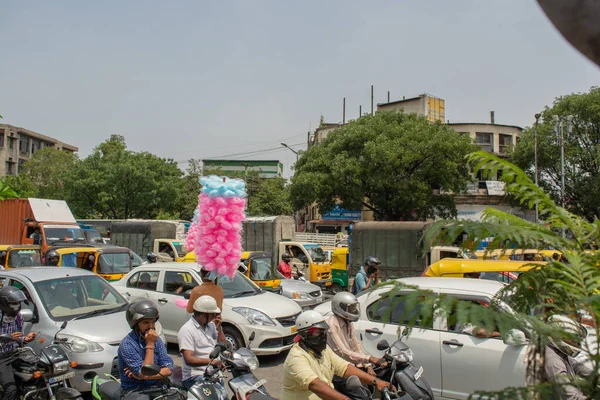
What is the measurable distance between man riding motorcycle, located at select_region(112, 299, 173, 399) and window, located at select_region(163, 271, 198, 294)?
4618mm

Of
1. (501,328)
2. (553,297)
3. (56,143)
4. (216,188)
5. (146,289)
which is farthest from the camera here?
(56,143)

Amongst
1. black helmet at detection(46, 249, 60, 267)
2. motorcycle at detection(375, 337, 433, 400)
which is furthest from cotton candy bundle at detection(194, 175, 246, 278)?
black helmet at detection(46, 249, 60, 267)

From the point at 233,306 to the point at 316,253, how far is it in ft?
36.8

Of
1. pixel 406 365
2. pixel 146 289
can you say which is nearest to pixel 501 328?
pixel 406 365

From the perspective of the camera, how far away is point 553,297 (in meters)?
1.92

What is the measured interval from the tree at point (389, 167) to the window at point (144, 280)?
65.6 ft

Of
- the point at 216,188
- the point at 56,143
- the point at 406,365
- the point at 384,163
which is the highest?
the point at 56,143

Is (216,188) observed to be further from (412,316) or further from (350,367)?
(412,316)

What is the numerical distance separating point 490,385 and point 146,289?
648 centimetres

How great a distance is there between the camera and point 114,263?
556 inches

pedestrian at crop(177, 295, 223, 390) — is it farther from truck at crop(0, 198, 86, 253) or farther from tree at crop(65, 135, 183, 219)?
tree at crop(65, 135, 183, 219)

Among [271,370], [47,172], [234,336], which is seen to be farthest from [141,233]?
[47,172]

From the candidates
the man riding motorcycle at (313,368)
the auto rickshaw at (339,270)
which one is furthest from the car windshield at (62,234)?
the man riding motorcycle at (313,368)

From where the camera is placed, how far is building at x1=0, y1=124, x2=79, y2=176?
53.8 m
